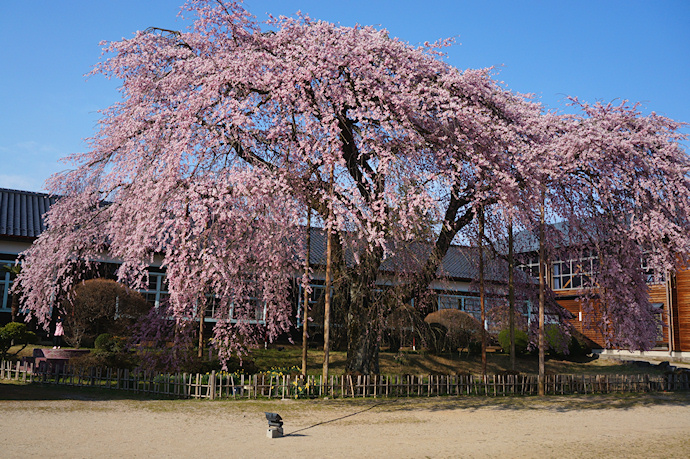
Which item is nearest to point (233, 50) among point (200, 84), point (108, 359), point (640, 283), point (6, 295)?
point (200, 84)

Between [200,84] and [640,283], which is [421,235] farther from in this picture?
[640,283]

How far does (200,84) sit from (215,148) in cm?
180

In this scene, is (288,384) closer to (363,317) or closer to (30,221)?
(363,317)

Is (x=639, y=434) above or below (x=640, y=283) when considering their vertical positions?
below

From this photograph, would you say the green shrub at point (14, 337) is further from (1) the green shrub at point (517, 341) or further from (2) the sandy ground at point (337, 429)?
(1) the green shrub at point (517, 341)

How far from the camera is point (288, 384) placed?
14531 millimetres

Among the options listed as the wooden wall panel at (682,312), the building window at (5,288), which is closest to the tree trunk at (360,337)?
the building window at (5,288)

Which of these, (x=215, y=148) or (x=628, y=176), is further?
(x=628, y=176)

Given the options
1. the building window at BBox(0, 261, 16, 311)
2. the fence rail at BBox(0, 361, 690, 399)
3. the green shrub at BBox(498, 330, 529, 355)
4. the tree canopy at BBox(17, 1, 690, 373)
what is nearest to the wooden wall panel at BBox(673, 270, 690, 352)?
the green shrub at BBox(498, 330, 529, 355)

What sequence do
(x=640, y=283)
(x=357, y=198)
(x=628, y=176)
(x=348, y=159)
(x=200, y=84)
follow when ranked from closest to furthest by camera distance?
(x=357, y=198)
(x=200, y=84)
(x=348, y=159)
(x=628, y=176)
(x=640, y=283)

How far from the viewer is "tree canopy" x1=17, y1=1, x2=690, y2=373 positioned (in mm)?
12391

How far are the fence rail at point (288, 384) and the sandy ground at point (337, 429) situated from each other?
814 mm

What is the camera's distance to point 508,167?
1446 cm

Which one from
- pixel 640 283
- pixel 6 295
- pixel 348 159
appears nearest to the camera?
pixel 348 159
